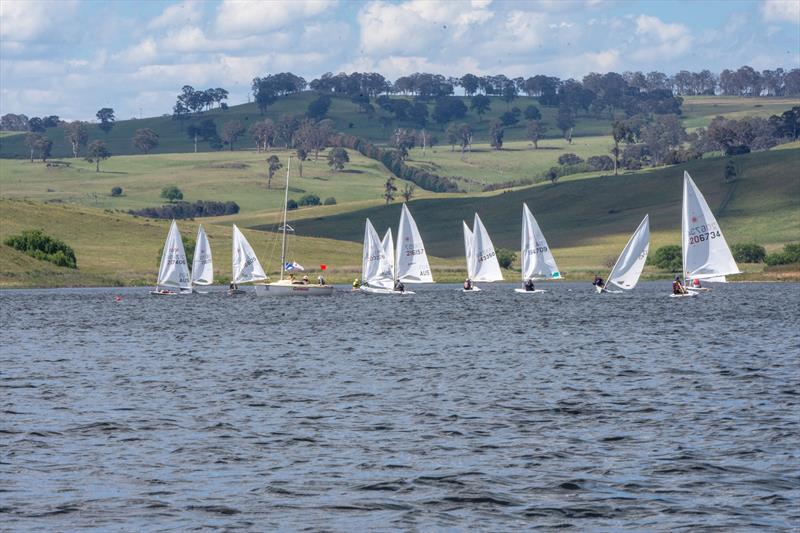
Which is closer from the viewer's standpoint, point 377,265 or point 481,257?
point 377,265

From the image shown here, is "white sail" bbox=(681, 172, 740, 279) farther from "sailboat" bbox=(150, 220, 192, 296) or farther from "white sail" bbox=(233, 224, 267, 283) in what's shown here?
"sailboat" bbox=(150, 220, 192, 296)

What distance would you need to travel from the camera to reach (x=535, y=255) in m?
116

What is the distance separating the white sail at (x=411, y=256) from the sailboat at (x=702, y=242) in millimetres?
26355

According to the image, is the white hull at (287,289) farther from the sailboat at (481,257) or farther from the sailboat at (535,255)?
the sailboat at (535,255)

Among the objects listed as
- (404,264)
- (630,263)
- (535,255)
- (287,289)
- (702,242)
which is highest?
(702,242)

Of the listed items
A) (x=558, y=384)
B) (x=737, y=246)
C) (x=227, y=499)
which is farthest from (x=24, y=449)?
(x=737, y=246)

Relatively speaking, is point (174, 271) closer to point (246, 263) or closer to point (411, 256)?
point (246, 263)

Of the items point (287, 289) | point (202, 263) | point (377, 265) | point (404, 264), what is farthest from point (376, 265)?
point (202, 263)

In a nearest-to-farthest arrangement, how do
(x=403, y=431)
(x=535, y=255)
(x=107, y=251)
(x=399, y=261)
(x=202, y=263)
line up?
1. (x=403, y=431)
2. (x=399, y=261)
3. (x=535, y=255)
4. (x=202, y=263)
5. (x=107, y=251)

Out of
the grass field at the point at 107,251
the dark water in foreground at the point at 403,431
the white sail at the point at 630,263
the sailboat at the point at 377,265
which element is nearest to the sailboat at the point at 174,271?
the sailboat at the point at 377,265

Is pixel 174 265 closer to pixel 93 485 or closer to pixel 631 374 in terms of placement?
pixel 631 374

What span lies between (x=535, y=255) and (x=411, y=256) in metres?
11.1

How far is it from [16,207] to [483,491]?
17354 centimetres

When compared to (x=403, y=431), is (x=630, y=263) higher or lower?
higher
